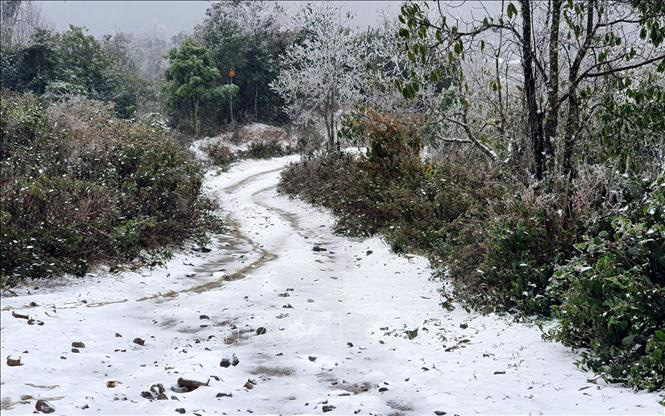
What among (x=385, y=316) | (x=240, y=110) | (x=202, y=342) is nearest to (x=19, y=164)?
(x=202, y=342)

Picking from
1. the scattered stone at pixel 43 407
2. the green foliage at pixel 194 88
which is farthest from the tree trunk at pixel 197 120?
the scattered stone at pixel 43 407

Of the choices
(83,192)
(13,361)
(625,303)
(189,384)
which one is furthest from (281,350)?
(83,192)

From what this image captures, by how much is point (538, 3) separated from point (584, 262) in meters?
5.18

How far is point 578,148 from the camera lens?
381 inches

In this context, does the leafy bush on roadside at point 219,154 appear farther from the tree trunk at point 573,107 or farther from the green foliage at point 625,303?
the green foliage at point 625,303

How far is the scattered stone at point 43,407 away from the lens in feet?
13.1

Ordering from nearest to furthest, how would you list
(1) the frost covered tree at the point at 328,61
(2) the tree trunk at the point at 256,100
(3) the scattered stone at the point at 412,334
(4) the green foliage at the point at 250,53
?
(3) the scattered stone at the point at 412,334, (1) the frost covered tree at the point at 328,61, (4) the green foliage at the point at 250,53, (2) the tree trunk at the point at 256,100

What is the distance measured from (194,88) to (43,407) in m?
35.6

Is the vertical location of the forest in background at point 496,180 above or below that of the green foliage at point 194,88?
below

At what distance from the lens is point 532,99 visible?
8219mm

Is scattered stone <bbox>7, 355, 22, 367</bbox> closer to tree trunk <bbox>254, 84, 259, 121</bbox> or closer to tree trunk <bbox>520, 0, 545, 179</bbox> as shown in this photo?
tree trunk <bbox>520, 0, 545, 179</bbox>

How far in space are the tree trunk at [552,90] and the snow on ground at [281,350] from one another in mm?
2828

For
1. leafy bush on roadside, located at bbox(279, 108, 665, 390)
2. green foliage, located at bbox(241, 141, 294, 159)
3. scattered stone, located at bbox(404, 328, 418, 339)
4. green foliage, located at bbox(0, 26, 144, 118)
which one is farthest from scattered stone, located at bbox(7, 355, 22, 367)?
green foliage, located at bbox(241, 141, 294, 159)

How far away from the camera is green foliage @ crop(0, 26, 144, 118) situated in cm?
3259
